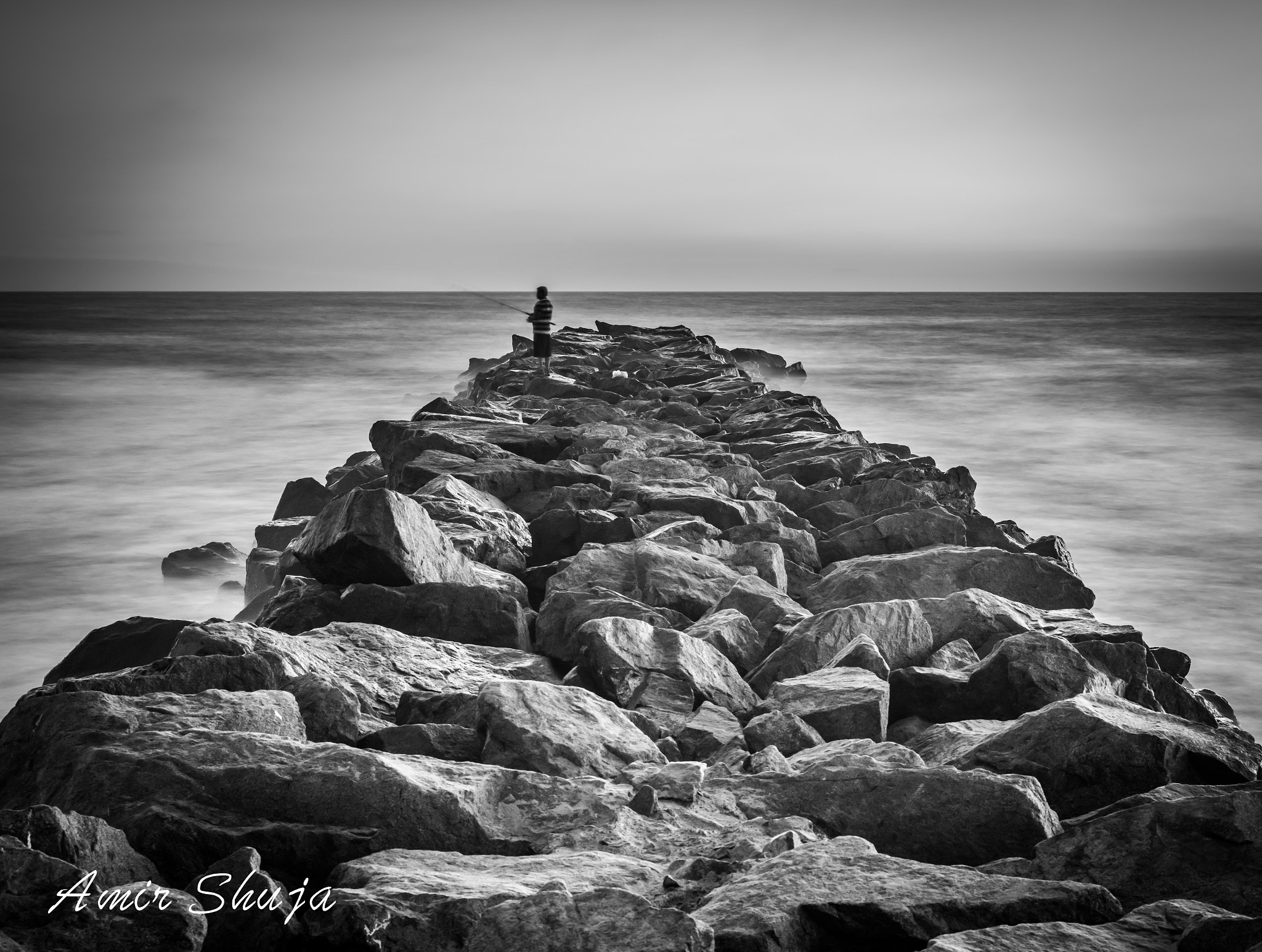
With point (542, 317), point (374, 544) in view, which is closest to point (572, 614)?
point (374, 544)

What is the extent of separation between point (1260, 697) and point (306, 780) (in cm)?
452

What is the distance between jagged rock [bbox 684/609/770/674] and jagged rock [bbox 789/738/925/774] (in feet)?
2.68

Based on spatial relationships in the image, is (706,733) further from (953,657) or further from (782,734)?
(953,657)

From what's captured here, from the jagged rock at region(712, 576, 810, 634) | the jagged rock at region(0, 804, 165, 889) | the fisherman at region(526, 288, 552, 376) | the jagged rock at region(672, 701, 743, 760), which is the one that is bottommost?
the jagged rock at region(672, 701, 743, 760)

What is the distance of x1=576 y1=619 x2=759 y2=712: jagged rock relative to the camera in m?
3.28

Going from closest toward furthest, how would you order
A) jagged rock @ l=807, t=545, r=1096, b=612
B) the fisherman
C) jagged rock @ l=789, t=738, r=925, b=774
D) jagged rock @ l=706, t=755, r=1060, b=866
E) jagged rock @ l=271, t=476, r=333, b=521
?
jagged rock @ l=706, t=755, r=1060, b=866, jagged rock @ l=789, t=738, r=925, b=774, jagged rock @ l=807, t=545, r=1096, b=612, jagged rock @ l=271, t=476, r=333, b=521, the fisherman

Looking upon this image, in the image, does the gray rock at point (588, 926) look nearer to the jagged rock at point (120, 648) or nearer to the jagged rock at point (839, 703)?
the jagged rock at point (839, 703)

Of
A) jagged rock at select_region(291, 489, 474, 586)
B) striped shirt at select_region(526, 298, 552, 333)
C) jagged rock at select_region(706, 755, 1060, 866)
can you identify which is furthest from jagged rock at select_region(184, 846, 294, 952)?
striped shirt at select_region(526, 298, 552, 333)

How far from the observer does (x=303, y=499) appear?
7.85 metres

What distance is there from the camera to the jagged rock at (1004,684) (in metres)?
3.38

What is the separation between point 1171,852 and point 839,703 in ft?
3.38

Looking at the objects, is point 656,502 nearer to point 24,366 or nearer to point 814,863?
point 814,863

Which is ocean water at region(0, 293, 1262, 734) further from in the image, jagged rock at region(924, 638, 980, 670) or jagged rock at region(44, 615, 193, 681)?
jagged rock at region(924, 638, 980, 670)

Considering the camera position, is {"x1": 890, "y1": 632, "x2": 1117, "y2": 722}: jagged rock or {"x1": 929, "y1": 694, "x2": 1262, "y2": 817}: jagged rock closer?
{"x1": 929, "y1": 694, "x2": 1262, "y2": 817}: jagged rock
